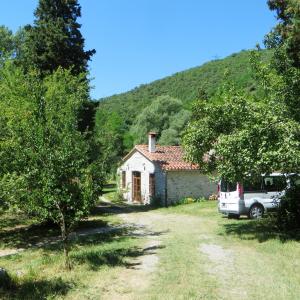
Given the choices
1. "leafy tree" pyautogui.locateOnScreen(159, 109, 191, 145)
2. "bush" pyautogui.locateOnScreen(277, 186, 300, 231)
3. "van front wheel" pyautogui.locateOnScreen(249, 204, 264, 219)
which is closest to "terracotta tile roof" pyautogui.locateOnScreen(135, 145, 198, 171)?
"van front wheel" pyautogui.locateOnScreen(249, 204, 264, 219)

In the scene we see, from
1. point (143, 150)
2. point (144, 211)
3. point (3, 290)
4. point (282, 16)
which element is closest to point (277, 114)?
point (282, 16)

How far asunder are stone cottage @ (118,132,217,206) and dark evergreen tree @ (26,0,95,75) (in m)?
9.33

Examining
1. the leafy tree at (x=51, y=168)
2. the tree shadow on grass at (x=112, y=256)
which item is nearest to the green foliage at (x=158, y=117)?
the tree shadow on grass at (x=112, y=256)

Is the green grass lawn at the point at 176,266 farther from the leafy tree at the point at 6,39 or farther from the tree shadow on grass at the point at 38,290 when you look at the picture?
the leafy tree at the point at 6,39

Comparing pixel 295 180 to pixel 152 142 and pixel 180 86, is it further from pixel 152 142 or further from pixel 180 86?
pixel 180 86

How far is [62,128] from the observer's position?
12750mm

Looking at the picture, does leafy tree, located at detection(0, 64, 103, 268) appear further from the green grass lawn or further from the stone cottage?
the stone cottage

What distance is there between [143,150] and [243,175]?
2028 centimetres

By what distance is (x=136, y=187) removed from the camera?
35469mm

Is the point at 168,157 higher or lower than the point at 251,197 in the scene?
higher

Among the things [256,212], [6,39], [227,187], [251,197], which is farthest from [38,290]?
[6,39]

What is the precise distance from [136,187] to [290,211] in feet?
64.3

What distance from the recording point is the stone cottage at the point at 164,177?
30.8 m

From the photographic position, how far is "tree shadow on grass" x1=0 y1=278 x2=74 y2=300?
30.1 feet
